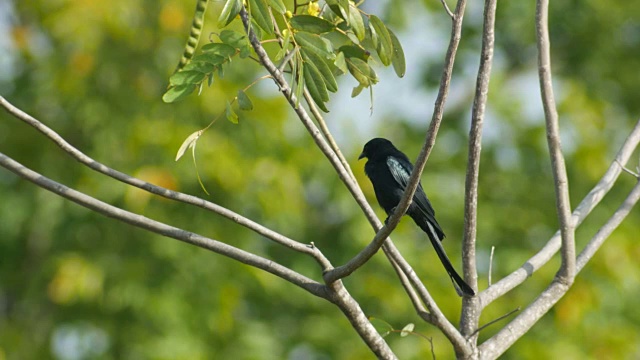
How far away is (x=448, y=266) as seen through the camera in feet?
13.7

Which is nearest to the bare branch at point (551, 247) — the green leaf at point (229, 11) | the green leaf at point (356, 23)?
the green leaf at point (356, 23)

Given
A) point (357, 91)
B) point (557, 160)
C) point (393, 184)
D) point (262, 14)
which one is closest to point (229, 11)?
point (262, 14)

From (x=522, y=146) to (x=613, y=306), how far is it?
8.17ft

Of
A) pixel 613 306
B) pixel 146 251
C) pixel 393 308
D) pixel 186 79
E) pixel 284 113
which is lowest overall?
pixel 613 306

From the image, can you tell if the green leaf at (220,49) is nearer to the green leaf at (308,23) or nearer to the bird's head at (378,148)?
the green leaf at (308,23)

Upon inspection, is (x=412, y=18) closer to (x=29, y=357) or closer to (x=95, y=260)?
(x=95, y=260)

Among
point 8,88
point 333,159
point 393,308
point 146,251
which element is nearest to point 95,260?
point 146,251

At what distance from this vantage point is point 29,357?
9352 millimetres

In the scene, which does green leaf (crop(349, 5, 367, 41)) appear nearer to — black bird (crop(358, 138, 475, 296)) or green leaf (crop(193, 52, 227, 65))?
green leaf (crop(193, 52, 227, 65))

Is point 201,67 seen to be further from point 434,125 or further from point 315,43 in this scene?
point 434,125

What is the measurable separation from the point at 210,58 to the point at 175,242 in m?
6.01

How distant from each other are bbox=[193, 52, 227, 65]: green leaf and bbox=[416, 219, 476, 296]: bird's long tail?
136cm

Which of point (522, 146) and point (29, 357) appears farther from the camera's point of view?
point (522, 146)

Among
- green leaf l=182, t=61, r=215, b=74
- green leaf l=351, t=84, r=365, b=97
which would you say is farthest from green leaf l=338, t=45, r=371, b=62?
green leaf l=182, t=61, r=215, b=74
